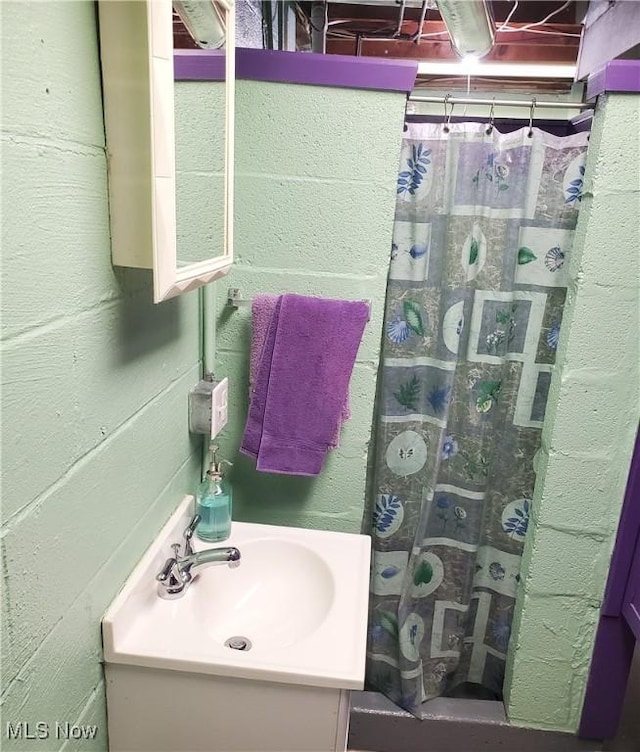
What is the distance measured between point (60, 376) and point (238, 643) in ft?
2.48

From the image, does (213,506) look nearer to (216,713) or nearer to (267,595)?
(267,595)

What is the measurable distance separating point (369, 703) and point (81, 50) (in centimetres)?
191

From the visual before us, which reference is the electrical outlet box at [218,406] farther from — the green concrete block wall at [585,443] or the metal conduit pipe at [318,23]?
the metal conduit pipe at [318,23]

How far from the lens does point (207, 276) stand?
1099mm

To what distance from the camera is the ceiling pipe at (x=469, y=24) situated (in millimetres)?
1229

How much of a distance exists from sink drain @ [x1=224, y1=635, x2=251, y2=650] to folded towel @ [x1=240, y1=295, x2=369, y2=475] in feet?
1.36

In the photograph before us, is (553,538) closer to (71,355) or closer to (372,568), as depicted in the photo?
(372,568)

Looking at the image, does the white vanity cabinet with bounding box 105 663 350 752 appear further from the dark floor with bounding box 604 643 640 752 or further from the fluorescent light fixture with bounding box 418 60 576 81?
the fluorescent light fixture with bounding box 418 60 576 81

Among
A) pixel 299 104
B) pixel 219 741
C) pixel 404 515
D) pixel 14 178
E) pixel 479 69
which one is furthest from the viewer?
pixel 479 69

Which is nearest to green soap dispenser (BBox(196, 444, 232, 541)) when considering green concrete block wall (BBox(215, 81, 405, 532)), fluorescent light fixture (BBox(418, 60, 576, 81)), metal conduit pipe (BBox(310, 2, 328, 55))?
green concrete block wall (BBox(215, 81, 405, 532))

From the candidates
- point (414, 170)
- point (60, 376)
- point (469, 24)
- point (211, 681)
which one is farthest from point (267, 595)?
point (469, 24)

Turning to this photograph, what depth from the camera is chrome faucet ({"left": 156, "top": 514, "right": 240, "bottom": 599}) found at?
3.75 feet

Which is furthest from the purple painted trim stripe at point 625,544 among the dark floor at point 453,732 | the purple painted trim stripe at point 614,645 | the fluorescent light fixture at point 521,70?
the fluorescent light fixture at point 521,70

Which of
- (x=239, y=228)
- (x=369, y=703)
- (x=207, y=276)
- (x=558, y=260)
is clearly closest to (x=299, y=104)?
(x=239, y=228)
